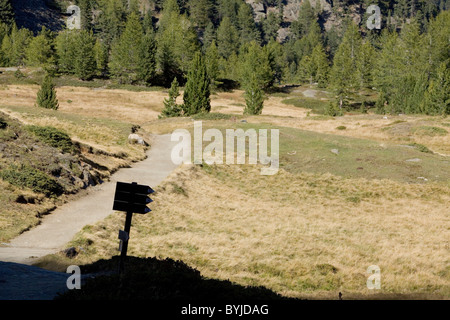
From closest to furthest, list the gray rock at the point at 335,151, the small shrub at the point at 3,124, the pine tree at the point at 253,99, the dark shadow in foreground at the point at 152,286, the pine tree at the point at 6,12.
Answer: the dark shadow in foreground at the point at 152,286 < the small shrub at the point at 3,124 < the gray rock at the point at 335,151 < the pine tree at the point at 253,99 < the pine tree at the point at 6,12

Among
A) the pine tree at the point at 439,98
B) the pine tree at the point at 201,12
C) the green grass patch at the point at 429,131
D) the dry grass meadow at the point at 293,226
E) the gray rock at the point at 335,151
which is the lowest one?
the dry grass meadow at the point at 293,226

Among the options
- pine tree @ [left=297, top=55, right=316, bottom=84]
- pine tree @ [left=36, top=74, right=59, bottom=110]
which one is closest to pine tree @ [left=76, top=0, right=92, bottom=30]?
pine tree @ [left=297, top=55, right=316, bottom=84]

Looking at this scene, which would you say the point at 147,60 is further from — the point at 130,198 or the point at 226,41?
the point at 130,198

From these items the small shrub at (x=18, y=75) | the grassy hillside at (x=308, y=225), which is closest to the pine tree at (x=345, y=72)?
the grassy hillside at (x=308, y=225)

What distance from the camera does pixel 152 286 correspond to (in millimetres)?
10539

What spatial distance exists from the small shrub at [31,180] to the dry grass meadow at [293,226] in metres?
4.70

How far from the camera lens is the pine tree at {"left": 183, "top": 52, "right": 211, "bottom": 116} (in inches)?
2338

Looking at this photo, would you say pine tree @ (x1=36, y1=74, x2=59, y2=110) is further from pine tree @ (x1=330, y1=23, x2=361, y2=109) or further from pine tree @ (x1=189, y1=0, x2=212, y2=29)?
pine tree @ (x1=189, y1=0, x2=212, y2=29)

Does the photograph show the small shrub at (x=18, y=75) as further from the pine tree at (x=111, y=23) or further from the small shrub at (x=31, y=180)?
the small shrub at (x=31, y=180)

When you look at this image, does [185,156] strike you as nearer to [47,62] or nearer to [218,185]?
[218,185]

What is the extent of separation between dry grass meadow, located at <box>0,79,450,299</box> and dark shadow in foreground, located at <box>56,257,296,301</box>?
2925 millimetres

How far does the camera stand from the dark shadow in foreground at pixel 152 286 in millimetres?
9668

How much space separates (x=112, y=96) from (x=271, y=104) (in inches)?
1481

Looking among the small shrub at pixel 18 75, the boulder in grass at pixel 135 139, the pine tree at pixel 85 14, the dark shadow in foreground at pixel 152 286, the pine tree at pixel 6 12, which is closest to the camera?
the dark shadow in foreground at pixel 152 286
